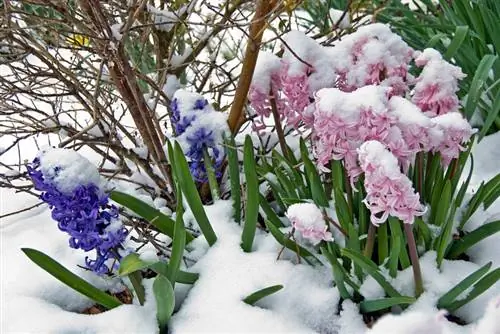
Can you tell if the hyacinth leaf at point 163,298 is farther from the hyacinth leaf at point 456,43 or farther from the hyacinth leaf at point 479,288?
the hyacinth leaf at point 456,43

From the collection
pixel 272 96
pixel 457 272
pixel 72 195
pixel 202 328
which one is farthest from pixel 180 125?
pixel 457 272

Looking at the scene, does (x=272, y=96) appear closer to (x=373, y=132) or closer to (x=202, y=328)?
(x=373, y=132)

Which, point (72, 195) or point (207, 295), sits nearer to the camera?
point (72, 195)

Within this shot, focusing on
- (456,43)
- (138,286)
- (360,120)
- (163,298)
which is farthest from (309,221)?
(456,43)

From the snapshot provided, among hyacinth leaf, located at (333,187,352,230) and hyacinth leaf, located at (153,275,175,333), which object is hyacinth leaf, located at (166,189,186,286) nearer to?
hyacinth leaf, located at (153,275,175,333)

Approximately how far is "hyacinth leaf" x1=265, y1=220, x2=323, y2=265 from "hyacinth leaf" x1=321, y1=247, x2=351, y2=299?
134 millimetres

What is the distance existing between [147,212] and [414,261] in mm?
703

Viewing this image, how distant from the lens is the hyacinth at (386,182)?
1089 mm

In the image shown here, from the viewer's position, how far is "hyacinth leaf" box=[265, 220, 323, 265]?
1.48m

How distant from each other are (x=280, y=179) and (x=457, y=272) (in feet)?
1.73

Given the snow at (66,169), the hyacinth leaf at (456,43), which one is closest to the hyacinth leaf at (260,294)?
the snow at (66,169)

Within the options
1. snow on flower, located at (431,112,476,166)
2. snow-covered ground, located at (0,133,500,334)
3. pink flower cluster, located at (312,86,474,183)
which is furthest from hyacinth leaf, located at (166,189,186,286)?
snow on flower, located at (431,112,476,166)

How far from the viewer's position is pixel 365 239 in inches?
61.0

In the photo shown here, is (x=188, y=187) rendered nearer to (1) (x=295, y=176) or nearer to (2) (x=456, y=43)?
(1) (x=295, y=176)
